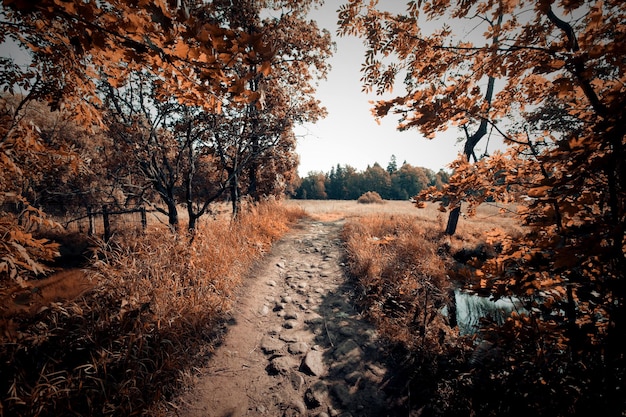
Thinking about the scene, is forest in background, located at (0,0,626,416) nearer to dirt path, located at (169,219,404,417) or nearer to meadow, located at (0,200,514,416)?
meadow, located at (0,200,514,416)

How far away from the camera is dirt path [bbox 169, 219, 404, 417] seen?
2.43 meters

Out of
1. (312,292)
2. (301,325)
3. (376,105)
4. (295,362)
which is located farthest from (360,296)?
(376,105)

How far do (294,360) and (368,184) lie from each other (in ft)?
193

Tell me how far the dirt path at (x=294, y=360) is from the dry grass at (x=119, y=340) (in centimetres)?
35

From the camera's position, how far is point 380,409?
2449 mm

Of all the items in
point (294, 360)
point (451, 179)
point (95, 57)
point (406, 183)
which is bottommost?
point (294, 360)

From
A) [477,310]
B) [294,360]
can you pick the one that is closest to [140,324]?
[294,360]

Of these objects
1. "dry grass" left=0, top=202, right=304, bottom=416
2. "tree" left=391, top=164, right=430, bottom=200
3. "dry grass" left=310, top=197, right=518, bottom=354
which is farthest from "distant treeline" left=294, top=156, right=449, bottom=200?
"dry grass" left=0, top=202, right=304, bottom=416

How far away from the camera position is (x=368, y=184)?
195 feet

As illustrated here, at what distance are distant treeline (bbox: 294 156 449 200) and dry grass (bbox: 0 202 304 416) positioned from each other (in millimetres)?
55637

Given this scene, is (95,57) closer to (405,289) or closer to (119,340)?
(119,340)

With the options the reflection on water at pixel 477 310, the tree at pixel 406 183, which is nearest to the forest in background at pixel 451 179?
the reflection on water at pixel 477 310

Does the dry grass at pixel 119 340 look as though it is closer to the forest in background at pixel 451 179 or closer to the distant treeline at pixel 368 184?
the forest in background at pixel 451 179

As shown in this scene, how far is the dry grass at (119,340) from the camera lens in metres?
1.95
